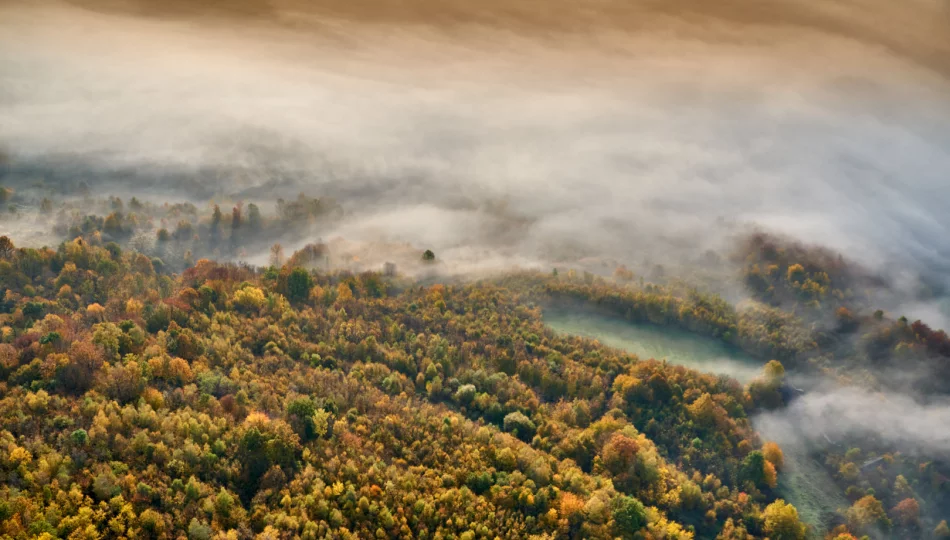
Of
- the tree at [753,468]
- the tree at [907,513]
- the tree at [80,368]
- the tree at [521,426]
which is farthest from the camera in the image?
the tree at [907,513]

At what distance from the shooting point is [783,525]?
560ft

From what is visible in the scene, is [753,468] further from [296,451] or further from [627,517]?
[296,451]

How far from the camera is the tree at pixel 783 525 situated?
559 feet

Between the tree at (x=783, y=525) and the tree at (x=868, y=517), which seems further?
the tree at (x=868, y=517)

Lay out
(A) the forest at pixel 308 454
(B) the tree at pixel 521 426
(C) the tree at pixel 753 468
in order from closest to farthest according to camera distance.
Answer: (A) the forest at pixel 308 454, (B) the tree at pixel 521 426, (C) the tree at pixel 753 468

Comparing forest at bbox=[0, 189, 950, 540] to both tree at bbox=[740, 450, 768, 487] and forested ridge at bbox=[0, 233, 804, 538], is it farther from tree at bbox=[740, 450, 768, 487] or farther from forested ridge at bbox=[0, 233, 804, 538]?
tree at bbox=[740, 450, 768, 487]

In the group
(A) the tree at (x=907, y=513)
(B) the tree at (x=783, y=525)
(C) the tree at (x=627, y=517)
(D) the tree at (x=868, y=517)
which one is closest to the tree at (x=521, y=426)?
(C) the tree at (x=627, y=517)

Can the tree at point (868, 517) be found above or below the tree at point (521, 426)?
below

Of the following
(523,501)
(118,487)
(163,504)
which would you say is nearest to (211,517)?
(163,504)

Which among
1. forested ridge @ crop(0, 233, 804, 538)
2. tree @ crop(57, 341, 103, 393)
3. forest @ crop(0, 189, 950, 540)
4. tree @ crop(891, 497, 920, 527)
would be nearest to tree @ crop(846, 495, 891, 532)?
forest @ crop(0, 189, 950, 540)

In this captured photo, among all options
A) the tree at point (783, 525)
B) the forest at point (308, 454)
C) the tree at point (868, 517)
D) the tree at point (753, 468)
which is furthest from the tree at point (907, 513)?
the tree at point (753, 468)

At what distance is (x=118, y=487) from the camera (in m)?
116

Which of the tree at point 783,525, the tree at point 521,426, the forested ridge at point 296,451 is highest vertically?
the forested ridge at point 296,451

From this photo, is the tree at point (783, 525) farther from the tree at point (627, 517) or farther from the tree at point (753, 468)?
the tree at point (627, 517)
